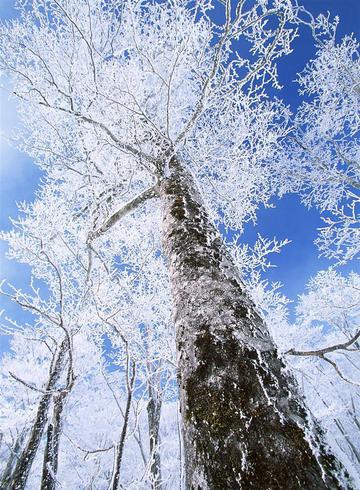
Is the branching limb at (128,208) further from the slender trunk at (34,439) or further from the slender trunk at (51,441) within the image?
the slender trunk at (34,439)

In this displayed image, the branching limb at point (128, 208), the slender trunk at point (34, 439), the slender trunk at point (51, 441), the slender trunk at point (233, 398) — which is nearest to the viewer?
the slender trunk at point (233, 398)

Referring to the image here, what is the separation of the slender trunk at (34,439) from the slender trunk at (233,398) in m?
4.21

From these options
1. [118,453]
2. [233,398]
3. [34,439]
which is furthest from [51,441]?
[233,398]

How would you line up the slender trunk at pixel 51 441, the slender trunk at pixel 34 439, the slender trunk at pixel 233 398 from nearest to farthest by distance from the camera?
the slender trunk at pixel 233 398 < the slender trunk at pixel 51 441 < the slender trunk at pixel 34 439

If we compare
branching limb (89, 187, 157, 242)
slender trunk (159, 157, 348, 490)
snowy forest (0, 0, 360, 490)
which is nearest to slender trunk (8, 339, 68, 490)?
snowy forest (0, 0, 360, 490)

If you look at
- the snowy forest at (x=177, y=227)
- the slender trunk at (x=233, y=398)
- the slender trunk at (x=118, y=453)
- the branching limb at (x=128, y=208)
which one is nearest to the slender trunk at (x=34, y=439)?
the snowy forest at (x=177, y=227)

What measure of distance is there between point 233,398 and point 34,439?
561cm

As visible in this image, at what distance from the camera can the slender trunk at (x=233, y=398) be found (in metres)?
0.69

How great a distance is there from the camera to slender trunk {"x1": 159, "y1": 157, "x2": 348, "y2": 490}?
69cm

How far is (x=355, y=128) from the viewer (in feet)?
23.2

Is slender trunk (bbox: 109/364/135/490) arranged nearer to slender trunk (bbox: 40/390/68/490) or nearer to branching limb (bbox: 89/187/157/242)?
slender trunk (bbox: 40/390/68/490)

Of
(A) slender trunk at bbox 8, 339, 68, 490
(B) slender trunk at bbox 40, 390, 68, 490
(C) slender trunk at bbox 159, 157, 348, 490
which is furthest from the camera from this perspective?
(A) slender trunk at bbox 8, 339, 68, 490

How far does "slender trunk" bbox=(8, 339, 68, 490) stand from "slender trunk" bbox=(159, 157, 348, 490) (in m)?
4.21

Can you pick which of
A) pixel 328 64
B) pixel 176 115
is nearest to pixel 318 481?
pixel 176 115
